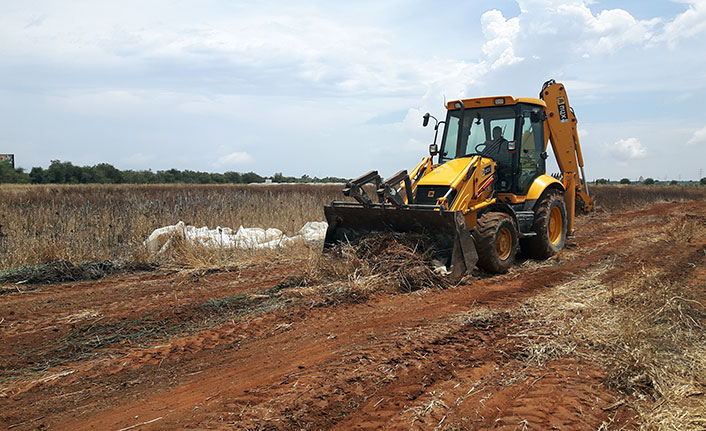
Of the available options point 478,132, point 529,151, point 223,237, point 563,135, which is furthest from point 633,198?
point 223,237

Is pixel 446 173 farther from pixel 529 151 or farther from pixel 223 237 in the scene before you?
pixel 223 237

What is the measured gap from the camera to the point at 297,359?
4.43 m

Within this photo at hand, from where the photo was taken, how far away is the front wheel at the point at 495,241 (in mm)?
7543

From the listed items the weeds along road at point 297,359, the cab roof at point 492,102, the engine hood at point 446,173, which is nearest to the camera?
the weeds along road at point 297,359

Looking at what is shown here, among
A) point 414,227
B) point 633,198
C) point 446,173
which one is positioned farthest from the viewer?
point 633,198

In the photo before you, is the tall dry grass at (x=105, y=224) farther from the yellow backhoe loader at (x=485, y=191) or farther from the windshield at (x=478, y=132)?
the windshield at (x=478, y=132)

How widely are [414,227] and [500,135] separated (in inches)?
105

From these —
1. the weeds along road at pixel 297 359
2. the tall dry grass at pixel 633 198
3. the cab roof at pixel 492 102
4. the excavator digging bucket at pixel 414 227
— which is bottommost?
the weeds along road at pixel 297 359

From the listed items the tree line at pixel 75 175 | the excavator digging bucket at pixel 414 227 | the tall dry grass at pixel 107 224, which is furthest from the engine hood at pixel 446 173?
the tree line at pixel 75 175

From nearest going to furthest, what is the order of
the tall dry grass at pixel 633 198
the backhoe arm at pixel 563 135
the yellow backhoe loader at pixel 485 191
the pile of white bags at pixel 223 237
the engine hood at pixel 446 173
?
the yellow backhoe loader at pixel 485 191 → the engine hood at pixel 446 173 → the pile of white bags at pixel 223 237 → the backhoe arm at pixel 563 135 → the tall dry grass at pixel 633 198

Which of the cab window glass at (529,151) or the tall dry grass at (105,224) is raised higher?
the cab window glass at (529,151)

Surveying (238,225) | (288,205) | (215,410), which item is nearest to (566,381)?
(215,410)

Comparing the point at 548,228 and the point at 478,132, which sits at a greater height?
the point at 478,132

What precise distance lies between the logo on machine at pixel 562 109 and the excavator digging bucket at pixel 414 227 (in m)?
4.49
